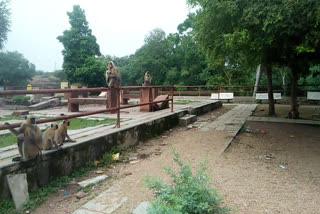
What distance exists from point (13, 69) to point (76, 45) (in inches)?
372

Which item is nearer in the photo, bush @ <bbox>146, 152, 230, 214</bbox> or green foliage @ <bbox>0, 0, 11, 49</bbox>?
bush @ <bbox>146, 152, 230, 214</bbox>

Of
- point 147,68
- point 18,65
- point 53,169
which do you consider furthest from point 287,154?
point 18,65

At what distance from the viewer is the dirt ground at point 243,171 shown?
9.09ft

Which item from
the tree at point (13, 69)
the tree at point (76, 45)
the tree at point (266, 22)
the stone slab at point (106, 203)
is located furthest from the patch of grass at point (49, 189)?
the tree at point (13, 69)

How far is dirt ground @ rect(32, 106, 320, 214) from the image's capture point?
9.09ft

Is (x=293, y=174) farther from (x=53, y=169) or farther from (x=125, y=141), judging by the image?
(x=53, y=169)

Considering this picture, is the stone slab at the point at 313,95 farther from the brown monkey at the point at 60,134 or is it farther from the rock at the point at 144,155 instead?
the brown monkey at the point at 60,134

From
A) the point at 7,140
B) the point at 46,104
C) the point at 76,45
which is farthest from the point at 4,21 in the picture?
the point at 7,140

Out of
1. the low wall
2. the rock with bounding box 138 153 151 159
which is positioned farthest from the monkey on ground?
the rock with bounding box 138 153 151 159

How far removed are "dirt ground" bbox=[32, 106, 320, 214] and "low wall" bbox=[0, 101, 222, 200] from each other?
27 cm

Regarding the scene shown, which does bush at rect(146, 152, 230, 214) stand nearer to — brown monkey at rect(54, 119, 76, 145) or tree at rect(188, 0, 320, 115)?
brown monkey at rect(54, 119, 76, 145)

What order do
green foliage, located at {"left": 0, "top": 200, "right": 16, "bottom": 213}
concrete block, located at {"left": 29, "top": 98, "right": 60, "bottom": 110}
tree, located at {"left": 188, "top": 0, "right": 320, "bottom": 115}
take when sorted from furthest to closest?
1. concrete block, located at {"left": 29, "top": 98, "right": 60, "bottom": 110}
2. tree, located at {"left": 188, "top": 0, "right": 320, "bottom": 115}
3. green foliage, located at {"left": 0, "top": 200, "right": 16, "bottom": 213}

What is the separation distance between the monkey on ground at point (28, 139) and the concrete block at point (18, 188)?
226 millimetres

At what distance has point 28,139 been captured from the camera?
2830mm
